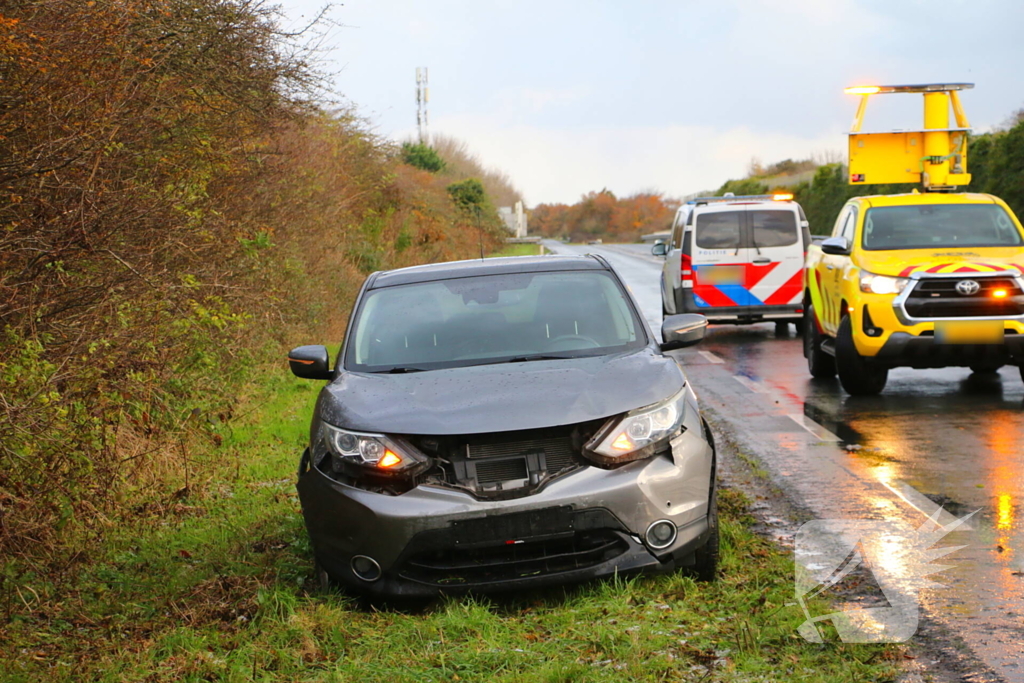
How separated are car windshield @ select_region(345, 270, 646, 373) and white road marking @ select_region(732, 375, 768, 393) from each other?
6.05 metres

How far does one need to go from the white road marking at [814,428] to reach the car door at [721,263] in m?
7.90

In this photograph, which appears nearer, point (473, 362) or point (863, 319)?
point (473, 362)

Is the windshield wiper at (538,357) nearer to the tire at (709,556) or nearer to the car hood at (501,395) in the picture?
the car hood at (501,395)

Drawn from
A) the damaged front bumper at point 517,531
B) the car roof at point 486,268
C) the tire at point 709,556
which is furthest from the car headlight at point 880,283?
the damaged front bumper at point 517,531

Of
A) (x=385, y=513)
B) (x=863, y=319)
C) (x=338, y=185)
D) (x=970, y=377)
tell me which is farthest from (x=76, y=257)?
(x=338, y=185)

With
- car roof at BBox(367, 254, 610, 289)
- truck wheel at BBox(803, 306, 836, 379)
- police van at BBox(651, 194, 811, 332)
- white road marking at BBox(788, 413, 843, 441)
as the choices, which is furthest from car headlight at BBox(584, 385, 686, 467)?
police van at BBox(651, 194, 811, 332)

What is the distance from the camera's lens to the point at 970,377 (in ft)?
41.6

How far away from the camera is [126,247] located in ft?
23.9

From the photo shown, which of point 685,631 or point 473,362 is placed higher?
point 473,362

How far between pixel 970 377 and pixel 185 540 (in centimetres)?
854

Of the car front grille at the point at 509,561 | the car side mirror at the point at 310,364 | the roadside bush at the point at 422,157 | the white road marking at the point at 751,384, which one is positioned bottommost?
the white road marking at the point at 751,384

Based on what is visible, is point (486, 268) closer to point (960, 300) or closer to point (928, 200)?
point (960, 300)

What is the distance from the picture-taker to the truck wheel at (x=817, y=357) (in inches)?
518

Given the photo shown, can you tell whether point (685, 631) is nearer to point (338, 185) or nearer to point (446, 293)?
point (446, 293)
